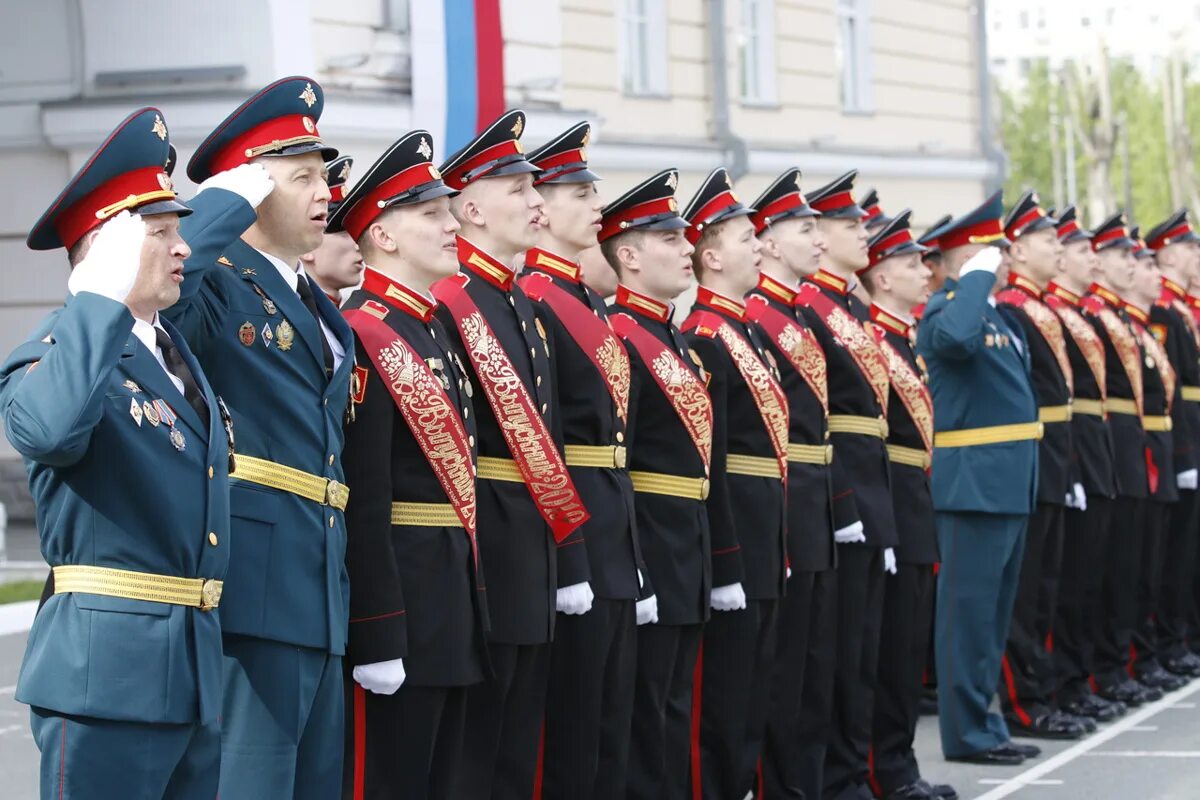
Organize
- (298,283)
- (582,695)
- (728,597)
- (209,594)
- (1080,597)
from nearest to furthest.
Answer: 1. (209,594)
2. (298,283)
3. (582,695)
4. (728,597)
5. (1080,597)

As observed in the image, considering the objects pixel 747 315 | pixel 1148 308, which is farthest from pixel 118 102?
pixel 747 315

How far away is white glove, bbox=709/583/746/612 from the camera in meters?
6.08

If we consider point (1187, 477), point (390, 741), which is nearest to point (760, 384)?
point (390, 741)

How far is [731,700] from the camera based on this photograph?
6.16 meters

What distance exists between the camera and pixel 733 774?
20.1 feet

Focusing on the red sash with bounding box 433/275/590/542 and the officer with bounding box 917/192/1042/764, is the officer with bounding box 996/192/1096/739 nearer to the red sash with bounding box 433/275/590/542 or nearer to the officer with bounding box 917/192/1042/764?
the officer with bounding box 917/192/1042/764

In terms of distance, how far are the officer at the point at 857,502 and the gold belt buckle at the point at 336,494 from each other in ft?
8.49

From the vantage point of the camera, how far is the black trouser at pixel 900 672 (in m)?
6.93

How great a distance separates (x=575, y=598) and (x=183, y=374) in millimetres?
1565

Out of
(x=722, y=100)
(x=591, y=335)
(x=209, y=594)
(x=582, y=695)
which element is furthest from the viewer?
(x=722, y=100)

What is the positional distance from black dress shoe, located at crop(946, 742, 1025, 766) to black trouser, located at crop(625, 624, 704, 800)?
2010mm

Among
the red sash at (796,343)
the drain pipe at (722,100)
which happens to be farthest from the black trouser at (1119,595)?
the drain pipe at (722,100)

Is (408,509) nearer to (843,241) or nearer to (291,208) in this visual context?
(291,208)

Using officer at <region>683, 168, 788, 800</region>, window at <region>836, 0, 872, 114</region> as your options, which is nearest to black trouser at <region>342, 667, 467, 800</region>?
officer at <region>683, 168, 788, 800</region>
